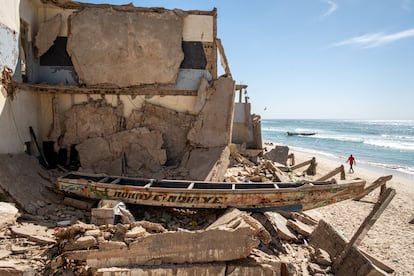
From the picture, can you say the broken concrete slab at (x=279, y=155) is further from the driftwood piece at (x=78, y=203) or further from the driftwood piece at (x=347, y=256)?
the driftwood piece at (x=78, y=203)

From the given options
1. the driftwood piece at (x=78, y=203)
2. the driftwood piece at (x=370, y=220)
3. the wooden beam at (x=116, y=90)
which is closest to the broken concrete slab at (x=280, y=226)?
the driftwood piece at (x=370, y=220)

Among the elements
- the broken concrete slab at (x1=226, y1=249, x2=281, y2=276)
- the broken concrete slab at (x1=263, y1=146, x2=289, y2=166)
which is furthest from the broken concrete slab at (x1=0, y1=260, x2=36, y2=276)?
the broken concrete slab at (x1=263, y1=146, x2=289, y2=166)

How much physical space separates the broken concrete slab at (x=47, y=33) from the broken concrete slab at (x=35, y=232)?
6.04 m

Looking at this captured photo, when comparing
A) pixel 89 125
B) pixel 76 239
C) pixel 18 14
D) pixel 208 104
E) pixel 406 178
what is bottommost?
pixel 406 178

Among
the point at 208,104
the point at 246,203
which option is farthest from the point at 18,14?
the point at 246,203

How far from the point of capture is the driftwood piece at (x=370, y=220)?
544 cm

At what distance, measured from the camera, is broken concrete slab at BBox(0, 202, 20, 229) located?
5.76m

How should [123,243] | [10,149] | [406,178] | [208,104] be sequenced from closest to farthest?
[123,243]
[10,149]
[208,104]
[406,178]

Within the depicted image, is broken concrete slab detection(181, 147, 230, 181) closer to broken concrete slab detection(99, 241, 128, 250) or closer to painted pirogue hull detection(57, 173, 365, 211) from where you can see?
painted pirogue hull detection(57, 173, 365, 211)

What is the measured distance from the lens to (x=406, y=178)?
19.5 m

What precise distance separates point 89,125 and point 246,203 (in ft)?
19.5

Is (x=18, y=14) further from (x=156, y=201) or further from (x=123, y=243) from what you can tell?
(x=123, y=243)

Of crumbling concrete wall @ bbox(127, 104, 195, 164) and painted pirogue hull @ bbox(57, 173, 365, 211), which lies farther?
crumbling concrete wall @ bbox(127, 104, 195, 164)

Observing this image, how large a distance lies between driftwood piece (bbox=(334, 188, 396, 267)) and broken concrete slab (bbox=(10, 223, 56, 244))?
5.77 meters
